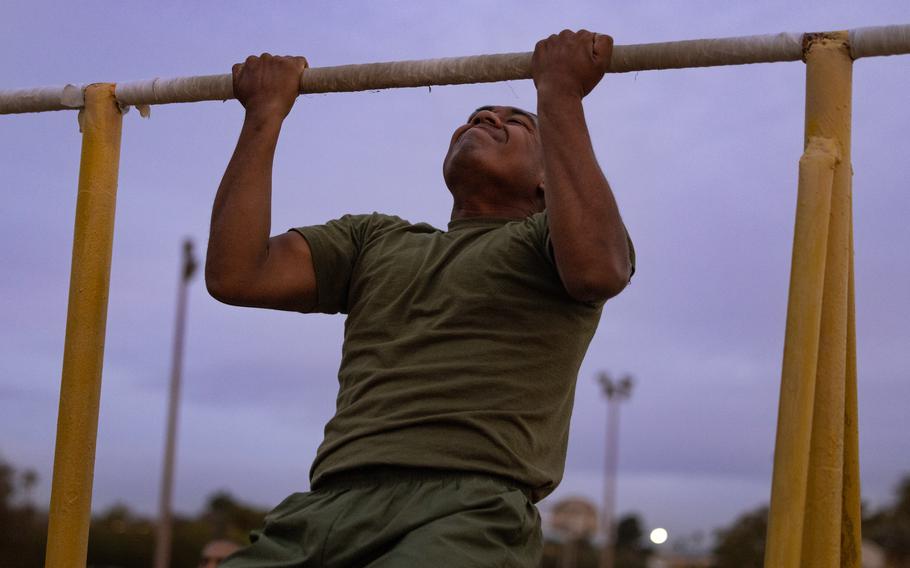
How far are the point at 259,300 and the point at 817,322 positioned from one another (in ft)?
4.08

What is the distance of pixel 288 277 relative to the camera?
9.14ft

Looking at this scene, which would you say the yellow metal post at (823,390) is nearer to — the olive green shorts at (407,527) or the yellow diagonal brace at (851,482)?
the yellow diagonal brace at (851,482)

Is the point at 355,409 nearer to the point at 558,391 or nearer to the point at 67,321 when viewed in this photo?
the point at 558,391

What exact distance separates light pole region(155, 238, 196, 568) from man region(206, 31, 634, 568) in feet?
57.0

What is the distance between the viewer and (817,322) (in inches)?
83.3

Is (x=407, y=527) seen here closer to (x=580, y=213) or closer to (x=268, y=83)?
(x=580, y=213)

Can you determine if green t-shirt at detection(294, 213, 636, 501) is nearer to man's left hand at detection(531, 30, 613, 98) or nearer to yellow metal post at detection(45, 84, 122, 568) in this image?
man's left hand at detection(531, 30, 613, 98)

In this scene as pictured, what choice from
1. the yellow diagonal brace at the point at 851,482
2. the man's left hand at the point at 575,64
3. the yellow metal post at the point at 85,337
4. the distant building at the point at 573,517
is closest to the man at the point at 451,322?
the man's left hand at the point at 575,64

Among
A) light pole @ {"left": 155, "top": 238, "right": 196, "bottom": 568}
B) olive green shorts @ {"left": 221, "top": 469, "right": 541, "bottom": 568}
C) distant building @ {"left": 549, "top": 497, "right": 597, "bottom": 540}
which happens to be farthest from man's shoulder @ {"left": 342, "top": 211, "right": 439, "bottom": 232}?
distant building @ {"left": 549, "top": 497, "right": 597, "bottom": 540}

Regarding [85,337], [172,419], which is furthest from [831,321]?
[172,419]

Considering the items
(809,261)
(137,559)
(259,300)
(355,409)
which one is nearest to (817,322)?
(809,261)

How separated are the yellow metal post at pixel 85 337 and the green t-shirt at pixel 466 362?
2.05 feet

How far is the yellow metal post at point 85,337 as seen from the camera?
2.80 m

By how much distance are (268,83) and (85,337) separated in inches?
29.0
